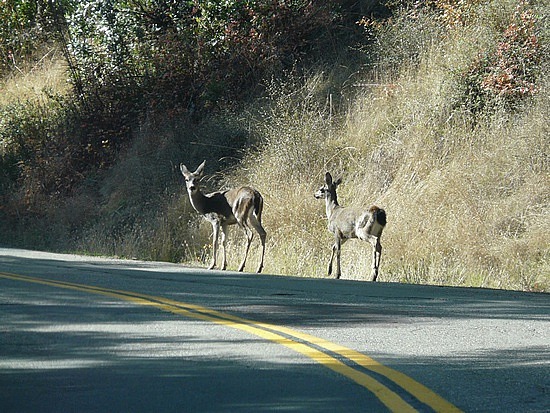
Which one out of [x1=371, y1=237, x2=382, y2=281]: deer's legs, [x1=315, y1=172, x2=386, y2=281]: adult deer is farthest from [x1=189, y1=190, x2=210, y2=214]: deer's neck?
[x1=371, y1=237, x2=382, y2=281]: deer's legs

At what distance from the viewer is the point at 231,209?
18.9 m

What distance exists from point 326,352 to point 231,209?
11091mm

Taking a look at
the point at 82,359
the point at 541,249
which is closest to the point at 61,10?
the point at 541,249

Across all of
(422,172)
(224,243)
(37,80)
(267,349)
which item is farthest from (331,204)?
(37,80)

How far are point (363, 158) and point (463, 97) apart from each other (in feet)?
8.68

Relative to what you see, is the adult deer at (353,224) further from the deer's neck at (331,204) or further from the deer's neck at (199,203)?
the deer's neck at (199,203)

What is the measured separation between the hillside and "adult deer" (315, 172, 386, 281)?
86 centimetres

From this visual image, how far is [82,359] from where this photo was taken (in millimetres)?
7660

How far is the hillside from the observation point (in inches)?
747

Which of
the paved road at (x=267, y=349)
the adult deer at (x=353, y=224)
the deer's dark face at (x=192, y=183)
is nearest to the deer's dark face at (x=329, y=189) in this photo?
the adult deer at (x=353, y=224)

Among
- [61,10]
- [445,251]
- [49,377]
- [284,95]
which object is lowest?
[49,377]

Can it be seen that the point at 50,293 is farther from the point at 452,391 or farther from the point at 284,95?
the point at 284,95

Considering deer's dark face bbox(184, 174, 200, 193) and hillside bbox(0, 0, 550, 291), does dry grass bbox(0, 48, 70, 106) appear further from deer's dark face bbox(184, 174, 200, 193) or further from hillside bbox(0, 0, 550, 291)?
deer's dark face bbox(184, 174, 200, 193)

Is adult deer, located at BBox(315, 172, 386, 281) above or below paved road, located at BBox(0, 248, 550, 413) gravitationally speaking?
above
